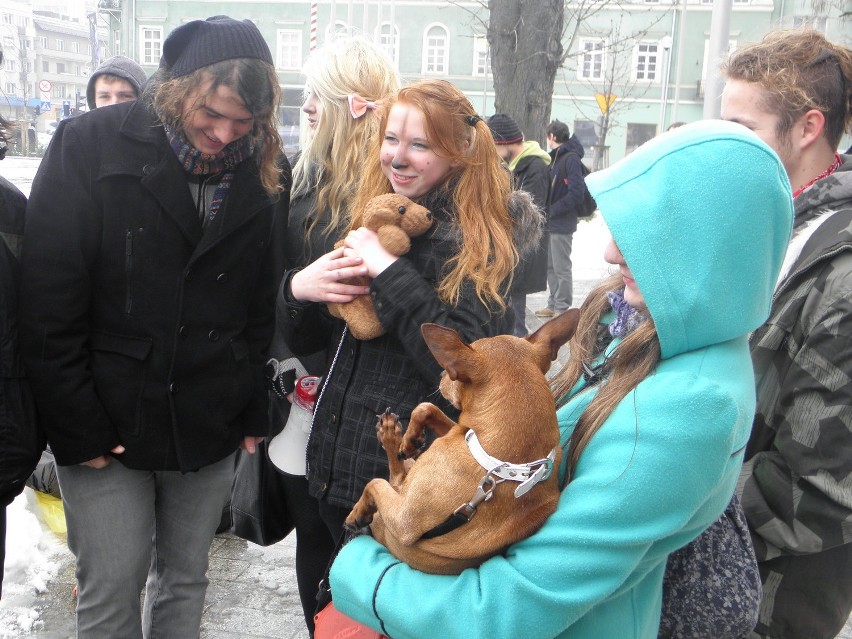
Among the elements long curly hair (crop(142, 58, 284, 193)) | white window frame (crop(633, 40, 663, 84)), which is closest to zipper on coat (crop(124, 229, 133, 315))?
long curly hair (crop(142, 58, 284, 193))

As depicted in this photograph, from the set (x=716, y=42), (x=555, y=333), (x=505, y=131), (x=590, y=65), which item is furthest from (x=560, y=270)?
(x=590, y=65)

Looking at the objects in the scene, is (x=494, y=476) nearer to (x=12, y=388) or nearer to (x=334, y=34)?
(x=12, y=388)

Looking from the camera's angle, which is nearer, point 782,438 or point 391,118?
point 782,438

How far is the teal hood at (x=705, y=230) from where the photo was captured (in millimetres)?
1326

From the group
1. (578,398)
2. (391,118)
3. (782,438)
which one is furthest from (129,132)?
(782,438)

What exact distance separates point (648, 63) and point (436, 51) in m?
11.2

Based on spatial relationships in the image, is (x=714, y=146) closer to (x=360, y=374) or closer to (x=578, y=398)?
(x=578, y=398)

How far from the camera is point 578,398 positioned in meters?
1.72

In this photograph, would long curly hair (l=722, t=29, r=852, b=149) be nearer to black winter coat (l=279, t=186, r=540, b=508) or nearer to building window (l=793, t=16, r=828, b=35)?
building window (l=793, t=16, r=828, b=35)

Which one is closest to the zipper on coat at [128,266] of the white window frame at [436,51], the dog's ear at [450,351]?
the dog's ear at [450,351]

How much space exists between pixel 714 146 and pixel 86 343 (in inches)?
73.6

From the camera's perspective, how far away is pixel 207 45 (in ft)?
7.89

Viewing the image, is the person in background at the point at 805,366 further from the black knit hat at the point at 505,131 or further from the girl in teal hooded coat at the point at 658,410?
the black knit hat at the point at 505,131

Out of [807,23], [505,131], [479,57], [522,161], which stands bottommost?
[522,161]
